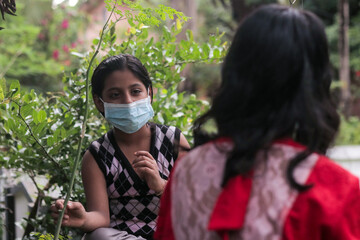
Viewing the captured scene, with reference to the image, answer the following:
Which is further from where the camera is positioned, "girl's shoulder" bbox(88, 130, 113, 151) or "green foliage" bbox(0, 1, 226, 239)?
"green foliage" bbox(0, 1, 226, 239)

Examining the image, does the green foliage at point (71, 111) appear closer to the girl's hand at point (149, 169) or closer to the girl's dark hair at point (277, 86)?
the girl's hand at point (149, 169)

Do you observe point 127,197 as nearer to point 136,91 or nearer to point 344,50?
point 136,91

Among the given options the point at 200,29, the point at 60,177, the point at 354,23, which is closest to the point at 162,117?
the point at 60,177

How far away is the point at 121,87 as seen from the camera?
2574 mm

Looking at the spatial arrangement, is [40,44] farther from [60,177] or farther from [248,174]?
[248,174]

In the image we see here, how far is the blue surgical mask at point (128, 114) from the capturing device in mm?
2559

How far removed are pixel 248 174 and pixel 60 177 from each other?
6.24 feet

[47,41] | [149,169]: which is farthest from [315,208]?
[47,41]

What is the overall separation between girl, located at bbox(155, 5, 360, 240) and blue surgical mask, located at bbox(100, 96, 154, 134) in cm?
100

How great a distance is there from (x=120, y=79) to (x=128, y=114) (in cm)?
16

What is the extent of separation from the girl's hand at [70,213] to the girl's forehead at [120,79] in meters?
0.59

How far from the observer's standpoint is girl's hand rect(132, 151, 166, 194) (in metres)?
2.38

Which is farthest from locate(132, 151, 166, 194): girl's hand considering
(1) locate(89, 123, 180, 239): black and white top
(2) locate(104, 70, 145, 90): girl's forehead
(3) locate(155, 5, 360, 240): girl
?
(3) locate(155, 5, 360, 240): girl

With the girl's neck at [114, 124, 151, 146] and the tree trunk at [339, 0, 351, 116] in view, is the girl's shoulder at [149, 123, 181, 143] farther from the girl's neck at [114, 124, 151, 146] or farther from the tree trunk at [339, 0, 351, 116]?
the tree trunk at [339, 0, 351, 116]
